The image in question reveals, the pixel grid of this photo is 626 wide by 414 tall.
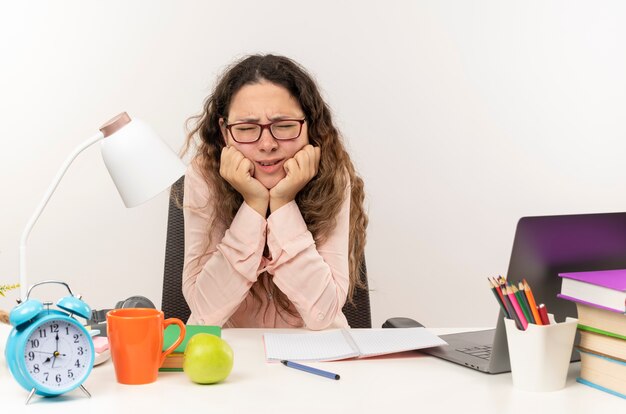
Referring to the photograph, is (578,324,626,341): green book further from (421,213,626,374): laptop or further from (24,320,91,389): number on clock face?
(24,320,91,389): number on clock face

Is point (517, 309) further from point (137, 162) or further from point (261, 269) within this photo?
point (261, 269)

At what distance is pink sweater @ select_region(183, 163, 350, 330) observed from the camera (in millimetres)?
1788

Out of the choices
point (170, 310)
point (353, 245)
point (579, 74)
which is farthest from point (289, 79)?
point (579, 74)

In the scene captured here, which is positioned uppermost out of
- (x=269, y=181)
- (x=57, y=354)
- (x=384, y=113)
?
(x=384, y=113)

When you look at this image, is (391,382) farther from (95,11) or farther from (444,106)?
(95,11)

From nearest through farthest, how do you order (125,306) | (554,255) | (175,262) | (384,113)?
(554,255)
(125,306)
(175,262)
(384,113)

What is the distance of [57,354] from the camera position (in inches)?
41.6

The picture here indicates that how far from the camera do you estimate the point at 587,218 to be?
1.22 metres

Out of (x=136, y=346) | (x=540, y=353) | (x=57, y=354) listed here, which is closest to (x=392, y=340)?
(x=540, y=353)

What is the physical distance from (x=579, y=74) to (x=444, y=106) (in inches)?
20.7

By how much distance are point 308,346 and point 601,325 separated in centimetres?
50

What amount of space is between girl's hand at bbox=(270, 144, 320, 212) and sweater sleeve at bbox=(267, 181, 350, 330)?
0.03 m

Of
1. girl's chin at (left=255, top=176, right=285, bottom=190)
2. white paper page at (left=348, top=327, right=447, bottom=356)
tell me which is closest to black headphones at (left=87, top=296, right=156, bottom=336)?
white paper page at (left=348, top=327, right=447, bottom=356)

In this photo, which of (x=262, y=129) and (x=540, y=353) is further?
(x=262, y=129)
